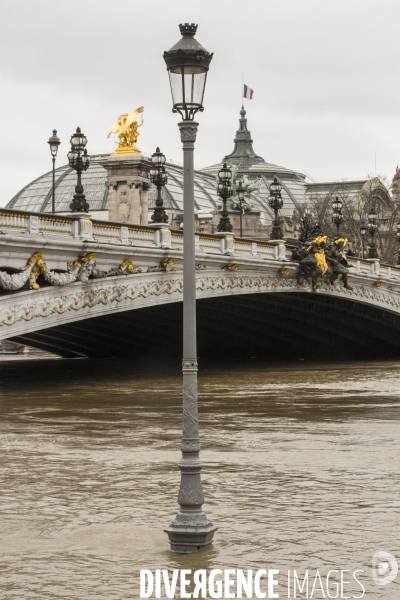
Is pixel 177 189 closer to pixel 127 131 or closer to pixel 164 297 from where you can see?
pixel 127 131

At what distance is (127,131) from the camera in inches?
2589

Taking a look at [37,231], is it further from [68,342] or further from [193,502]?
[68,342]

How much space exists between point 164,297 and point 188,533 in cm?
2602

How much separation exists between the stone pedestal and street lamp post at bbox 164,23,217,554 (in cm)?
5425

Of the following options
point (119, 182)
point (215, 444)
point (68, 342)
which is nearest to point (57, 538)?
point (215, 444)

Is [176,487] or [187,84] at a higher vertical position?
[187,84]

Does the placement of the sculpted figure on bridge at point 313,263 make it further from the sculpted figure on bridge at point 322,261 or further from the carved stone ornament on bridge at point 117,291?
the carved stone ornament on bridge at point 117,291

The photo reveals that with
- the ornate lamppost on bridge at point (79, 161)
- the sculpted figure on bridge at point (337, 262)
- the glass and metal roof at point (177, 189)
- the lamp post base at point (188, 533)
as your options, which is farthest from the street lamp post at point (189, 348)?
the glass and metal roof at point (177, 189)

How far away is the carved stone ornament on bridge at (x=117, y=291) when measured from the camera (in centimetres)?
3082

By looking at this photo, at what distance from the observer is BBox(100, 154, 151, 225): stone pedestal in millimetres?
66875

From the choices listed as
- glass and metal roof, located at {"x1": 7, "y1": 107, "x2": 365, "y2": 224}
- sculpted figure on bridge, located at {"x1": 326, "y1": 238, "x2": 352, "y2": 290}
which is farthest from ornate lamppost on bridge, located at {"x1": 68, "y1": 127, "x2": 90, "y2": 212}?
glass and metal roof, located at {"x1": 7, "y1": 107, "x2": 365, "y2": 224}

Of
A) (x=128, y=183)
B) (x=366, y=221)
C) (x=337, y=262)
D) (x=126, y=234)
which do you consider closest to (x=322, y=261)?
(x=337, y=262)

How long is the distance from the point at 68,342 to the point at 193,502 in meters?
48.7

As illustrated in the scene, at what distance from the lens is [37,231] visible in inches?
1206
